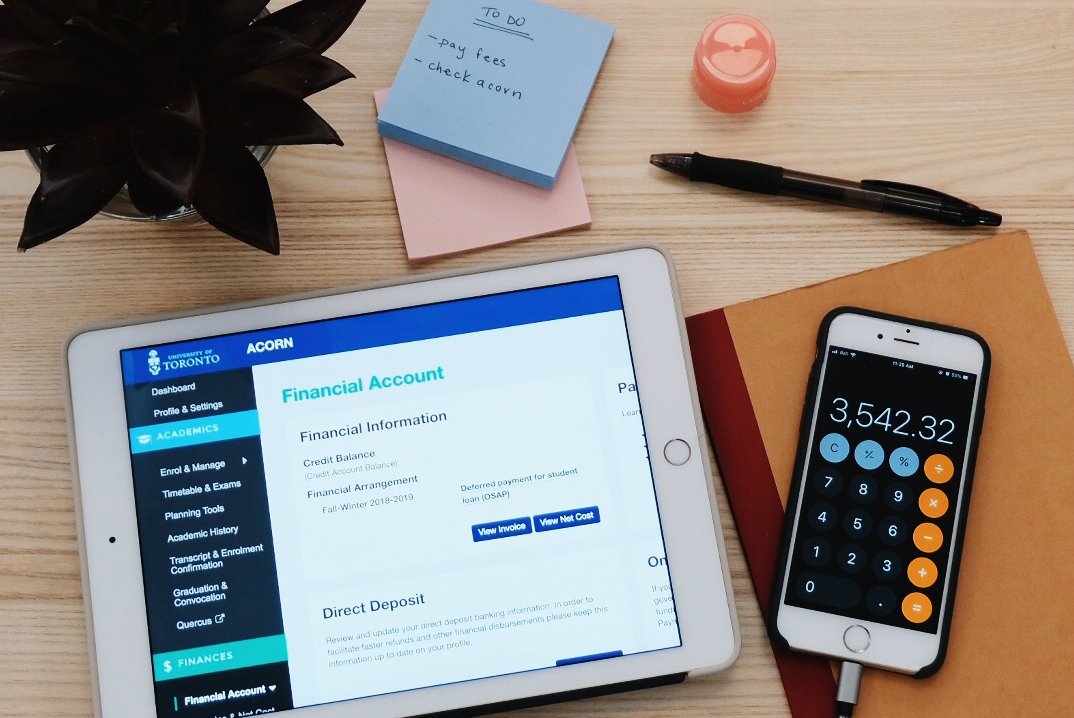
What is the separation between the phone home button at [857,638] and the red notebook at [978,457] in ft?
0.07

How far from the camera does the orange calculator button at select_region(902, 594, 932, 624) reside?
59 cm

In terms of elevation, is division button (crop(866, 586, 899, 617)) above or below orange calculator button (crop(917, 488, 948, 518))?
below

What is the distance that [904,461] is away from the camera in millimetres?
612

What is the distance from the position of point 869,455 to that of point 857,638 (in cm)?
12

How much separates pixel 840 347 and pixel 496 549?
27 centimetres

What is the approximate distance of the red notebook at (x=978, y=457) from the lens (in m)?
0.60

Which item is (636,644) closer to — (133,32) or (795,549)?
(795,549)

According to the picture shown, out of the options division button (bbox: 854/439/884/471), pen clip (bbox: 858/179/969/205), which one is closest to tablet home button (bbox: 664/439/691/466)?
division button (bbox: 854/439/884/471)

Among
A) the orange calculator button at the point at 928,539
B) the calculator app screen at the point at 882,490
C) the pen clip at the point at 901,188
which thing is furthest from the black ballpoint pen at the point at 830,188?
the orange calculator button at the point at 928,539

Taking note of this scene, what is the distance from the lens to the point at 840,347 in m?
0.63

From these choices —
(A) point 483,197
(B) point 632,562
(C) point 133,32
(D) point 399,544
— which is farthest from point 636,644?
(C) point 133,32

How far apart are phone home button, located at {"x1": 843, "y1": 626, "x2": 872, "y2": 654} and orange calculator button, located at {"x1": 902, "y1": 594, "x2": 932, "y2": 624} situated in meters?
0.03

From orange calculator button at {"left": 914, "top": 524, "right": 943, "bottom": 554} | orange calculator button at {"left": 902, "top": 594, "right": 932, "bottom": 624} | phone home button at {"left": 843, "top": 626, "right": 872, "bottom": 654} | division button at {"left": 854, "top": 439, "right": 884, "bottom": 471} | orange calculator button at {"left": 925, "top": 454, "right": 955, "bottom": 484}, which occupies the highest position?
division button at {"left": 854, "top": 439, "right": 884, "bottom": 471}

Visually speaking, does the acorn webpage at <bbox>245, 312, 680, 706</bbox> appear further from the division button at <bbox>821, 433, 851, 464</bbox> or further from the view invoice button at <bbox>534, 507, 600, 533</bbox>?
the division button at <bbox>821, 433, 851, 464</bbox>
